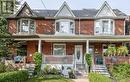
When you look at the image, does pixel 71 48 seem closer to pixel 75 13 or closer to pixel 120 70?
pixel 75 13

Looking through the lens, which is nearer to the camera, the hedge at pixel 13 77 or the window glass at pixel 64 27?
the hedge at pixel 13 77

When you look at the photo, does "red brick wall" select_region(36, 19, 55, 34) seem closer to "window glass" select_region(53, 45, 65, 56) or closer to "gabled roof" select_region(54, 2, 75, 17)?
"gabled roof" select_region(54, 2, 75, 17)

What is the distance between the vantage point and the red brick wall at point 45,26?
1654 inches

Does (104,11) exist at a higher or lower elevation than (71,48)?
higher

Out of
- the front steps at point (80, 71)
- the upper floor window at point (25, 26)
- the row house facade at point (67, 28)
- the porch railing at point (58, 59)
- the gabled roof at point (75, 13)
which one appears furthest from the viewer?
the gabled roof at point (75, 13)

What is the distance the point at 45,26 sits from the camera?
42125 mm

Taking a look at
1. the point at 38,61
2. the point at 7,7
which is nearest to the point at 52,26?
the point at 7,7

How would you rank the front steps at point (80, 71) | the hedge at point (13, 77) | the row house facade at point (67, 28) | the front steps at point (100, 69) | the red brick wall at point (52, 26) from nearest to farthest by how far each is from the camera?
the hedge at point (13, 77) < the front steps at point (80, 71) < the front steps at point (100, 69) < the row house facade at point (67, 28) < the red brick wall at point (52, 26)

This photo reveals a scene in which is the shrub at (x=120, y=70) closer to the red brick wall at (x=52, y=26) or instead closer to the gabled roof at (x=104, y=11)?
the red brick wall at (x=52, y=26)

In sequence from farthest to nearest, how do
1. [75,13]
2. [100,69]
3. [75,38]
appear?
[75,13] → [75,38] → [100,69]

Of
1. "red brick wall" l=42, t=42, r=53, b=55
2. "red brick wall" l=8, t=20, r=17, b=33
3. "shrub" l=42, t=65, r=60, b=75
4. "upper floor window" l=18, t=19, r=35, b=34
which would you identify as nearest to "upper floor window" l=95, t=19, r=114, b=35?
"red brick wall" l=42, t=42, r=53, b=55

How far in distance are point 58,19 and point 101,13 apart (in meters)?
5.22

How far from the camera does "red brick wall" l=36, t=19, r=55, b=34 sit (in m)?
42.0

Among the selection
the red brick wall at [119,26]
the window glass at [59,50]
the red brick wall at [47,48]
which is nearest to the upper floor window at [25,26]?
the red brick wall at [47,48]
